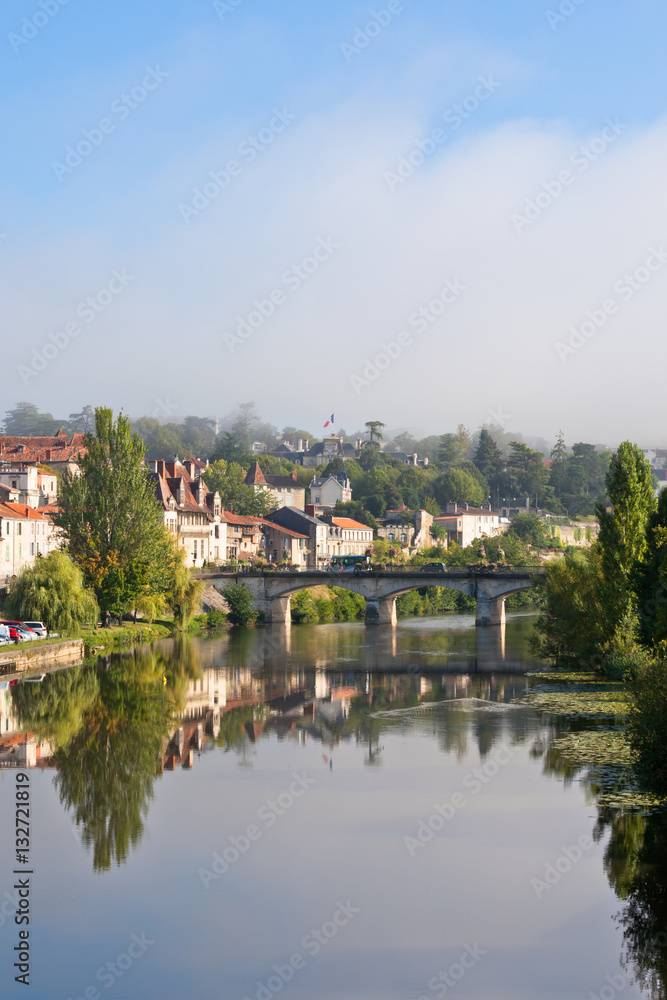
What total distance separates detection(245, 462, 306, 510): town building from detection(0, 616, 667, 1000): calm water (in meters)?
112

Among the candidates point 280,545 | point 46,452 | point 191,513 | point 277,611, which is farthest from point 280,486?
point 277,611

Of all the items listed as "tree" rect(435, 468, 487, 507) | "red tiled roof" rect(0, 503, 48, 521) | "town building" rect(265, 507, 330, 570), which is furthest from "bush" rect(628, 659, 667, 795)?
"tree" rect(435, 468, 487, 507)

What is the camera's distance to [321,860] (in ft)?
81.3

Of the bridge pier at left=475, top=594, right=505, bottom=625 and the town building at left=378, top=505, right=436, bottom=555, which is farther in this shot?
the town building at left=378, top=505, right=436, bottom=555

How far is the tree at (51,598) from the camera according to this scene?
6084 cm

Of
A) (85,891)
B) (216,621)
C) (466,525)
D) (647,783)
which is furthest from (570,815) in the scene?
(466,525)

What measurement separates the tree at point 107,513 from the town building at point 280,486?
85.5 meters

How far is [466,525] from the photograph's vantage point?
563 ft

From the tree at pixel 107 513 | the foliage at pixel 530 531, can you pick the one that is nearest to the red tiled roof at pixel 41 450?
the tree at pixel 107 513

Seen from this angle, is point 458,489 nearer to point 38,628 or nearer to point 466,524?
point 466,524

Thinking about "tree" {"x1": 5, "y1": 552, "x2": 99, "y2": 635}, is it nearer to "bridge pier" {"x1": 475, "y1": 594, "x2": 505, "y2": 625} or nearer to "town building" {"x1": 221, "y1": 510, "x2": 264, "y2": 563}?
"bridge pier" {"x1": 475, "y1": 594, "x2": 505, "y2": 625}

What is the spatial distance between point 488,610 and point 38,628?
4148 centimetres

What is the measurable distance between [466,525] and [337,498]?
20.9m

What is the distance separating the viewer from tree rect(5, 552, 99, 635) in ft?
200
